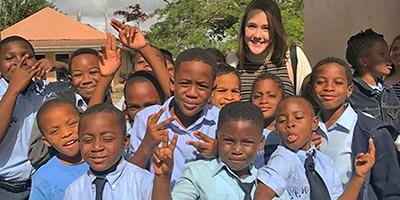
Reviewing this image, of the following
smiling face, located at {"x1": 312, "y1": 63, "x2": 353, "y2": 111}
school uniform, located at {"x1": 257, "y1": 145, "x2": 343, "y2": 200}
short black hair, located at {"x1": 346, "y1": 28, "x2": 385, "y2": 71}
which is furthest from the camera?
→ short black hair, located at {"x1": 346, "y1": 28, "x2": 385, "y2": 71}

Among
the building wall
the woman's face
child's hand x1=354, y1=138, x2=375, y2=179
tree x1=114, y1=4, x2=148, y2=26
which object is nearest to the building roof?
tree x1=114, y1=4, x2=148, y2=26

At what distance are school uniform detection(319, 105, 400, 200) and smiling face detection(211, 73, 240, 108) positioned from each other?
58 centimetres

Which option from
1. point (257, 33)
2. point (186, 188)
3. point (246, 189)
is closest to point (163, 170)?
point (186, 188)

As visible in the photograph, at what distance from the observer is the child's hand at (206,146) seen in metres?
2.94

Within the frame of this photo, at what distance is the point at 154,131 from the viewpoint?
2.96 m

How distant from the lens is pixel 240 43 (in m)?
4.07

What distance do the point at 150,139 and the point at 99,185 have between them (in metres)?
0.32

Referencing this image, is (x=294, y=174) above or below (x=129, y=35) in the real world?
below

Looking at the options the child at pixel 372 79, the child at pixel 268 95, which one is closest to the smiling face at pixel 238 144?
the child at pixel 268 95

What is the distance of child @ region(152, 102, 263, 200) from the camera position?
2.80 metres

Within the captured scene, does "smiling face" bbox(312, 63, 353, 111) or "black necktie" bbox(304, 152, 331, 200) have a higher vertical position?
"smiling face" bbox(312, 63, 353, 111)

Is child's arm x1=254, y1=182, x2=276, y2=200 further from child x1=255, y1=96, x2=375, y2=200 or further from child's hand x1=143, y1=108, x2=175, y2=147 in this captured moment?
child's hand x1=143, y1=108, x2=175, y2=147

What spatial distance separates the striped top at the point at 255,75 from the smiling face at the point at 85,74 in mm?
849

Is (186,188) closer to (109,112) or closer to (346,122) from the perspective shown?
(109,112)
